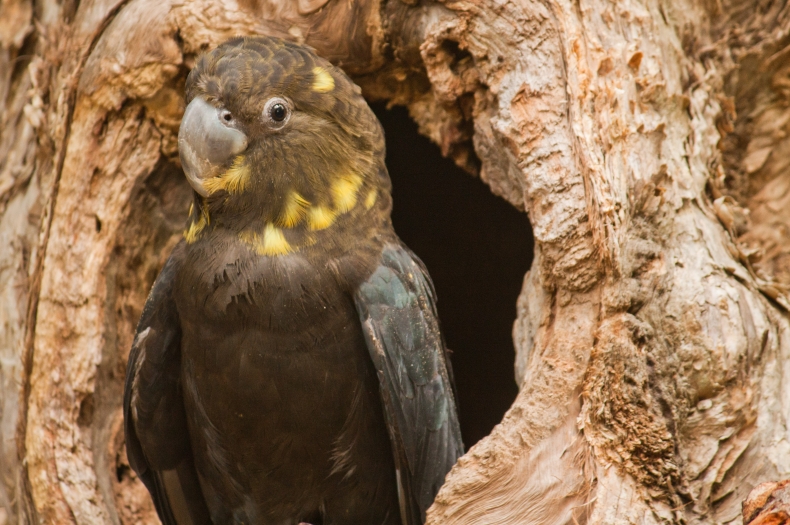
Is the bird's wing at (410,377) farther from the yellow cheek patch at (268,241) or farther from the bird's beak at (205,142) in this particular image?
the bird's beak at (205,142)

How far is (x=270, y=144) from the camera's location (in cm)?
282

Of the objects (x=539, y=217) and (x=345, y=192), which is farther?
(x=345, y=192)

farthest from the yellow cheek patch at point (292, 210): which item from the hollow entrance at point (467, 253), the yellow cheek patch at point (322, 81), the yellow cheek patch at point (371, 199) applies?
the hollow entrance at point (467, 253)

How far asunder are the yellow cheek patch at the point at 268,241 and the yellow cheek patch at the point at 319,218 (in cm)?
12

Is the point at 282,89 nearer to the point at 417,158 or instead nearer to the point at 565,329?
the point at 565,329

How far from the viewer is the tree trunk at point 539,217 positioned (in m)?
2.62

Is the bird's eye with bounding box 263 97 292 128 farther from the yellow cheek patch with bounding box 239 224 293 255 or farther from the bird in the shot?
the yellow cheek patch with bounding box 239 224 293 255

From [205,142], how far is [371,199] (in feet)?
2.32

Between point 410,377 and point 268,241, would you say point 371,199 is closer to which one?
point 268,241

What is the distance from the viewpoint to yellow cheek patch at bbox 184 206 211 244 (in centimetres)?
296

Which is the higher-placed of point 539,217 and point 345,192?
point 345,192

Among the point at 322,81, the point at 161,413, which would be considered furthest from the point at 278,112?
the point at 161,413

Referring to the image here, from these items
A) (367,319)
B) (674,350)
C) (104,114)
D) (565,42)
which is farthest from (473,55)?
(104,114)

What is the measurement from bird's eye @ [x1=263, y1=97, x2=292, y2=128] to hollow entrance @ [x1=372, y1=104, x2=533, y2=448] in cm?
163
